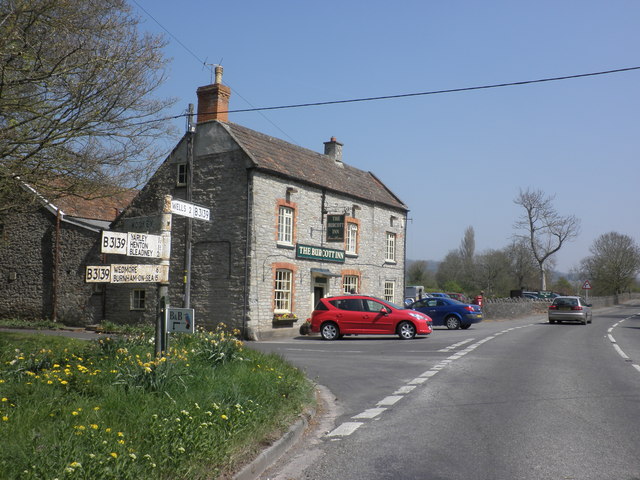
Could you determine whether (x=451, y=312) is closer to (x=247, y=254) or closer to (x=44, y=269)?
(x=247, y=254)

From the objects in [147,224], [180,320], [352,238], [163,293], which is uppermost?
[352,238]

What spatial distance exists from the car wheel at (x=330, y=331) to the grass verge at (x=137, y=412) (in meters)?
12.5

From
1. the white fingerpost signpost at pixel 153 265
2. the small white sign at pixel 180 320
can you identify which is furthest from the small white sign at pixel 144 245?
the small white sign at pixel 180 320

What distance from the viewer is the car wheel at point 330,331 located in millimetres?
22169

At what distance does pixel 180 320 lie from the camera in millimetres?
7863

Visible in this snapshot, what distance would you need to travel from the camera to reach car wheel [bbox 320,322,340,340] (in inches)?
873

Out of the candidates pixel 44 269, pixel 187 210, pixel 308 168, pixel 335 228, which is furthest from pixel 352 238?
pixel 187 210

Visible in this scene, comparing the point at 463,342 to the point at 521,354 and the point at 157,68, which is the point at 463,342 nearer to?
the point at 521,354

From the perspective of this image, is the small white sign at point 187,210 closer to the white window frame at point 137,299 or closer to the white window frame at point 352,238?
the white window frame at point 137,299

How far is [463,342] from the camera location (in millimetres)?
19266

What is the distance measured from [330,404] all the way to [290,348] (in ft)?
29.6

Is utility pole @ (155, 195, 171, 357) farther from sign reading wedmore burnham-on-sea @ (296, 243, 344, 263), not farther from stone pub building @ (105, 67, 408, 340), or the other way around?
sign reading wedmore burnham-on-sea @ (296, 243, 344, 263)

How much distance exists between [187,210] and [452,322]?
21396mm

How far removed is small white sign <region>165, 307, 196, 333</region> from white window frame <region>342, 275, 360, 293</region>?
2017 centimetres
